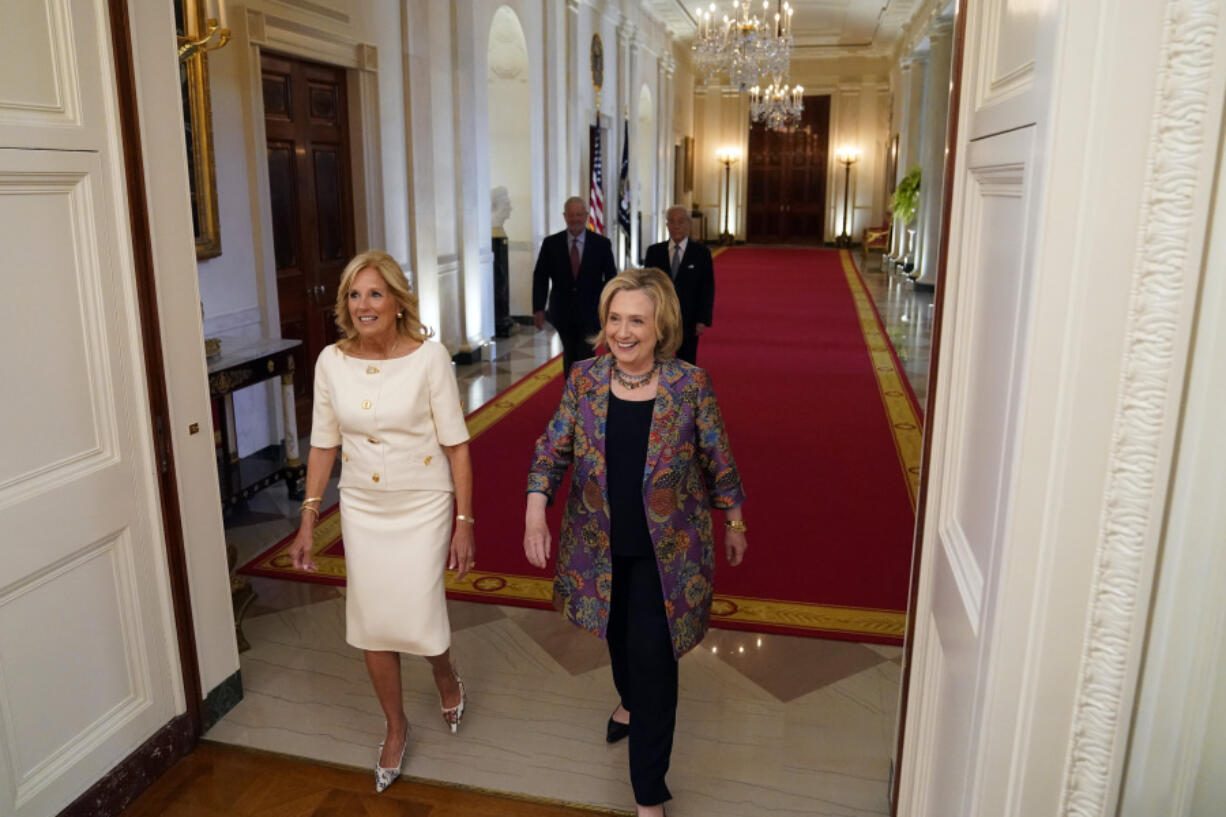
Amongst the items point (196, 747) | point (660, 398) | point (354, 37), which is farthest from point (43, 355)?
point (354, 37)

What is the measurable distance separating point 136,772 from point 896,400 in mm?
6653

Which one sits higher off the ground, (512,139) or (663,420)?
(512,139)

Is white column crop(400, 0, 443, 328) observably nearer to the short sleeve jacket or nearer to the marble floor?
the marble floor

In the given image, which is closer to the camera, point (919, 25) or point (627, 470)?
point (627, 470)

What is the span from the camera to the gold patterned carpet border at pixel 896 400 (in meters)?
6.40

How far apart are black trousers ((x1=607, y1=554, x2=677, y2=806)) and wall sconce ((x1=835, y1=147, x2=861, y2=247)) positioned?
24.8 m

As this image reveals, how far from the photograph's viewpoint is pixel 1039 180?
1.29m

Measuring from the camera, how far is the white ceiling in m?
19.2

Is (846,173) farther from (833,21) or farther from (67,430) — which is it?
(67,430)

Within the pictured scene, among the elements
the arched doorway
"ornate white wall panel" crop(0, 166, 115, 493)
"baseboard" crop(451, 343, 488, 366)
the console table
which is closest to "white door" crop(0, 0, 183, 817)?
"ornate white wall panel" crop(0, 166, 115, 493)

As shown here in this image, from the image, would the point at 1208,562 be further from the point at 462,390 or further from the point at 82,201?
the point at 462,390

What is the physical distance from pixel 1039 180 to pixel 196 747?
320 cm

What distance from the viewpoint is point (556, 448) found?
9.23 feet

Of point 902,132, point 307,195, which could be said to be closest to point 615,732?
point 307,195
